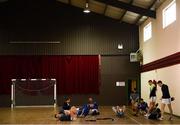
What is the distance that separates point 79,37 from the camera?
2838cm

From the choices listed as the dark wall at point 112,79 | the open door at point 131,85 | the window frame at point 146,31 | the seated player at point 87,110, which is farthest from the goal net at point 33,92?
the seated player at point 87,110

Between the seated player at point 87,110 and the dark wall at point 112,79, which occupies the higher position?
the dark wall at point 112,79

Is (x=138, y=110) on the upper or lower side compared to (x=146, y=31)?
lower

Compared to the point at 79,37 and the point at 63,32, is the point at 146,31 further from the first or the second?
the point at 63,32

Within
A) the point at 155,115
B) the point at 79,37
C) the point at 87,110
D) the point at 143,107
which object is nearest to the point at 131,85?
the point at 79,37

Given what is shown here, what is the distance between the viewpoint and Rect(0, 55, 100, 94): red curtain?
28172 millimetres

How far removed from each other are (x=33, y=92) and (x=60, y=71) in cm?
290

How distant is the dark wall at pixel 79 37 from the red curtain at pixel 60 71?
0.50m

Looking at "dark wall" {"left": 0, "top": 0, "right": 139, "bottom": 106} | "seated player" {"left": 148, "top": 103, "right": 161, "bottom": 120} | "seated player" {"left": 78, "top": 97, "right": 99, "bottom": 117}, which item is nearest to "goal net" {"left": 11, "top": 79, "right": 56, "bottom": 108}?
"dark wall" {"left": 0, "top": 0, "right": 139, "bottom": 106}

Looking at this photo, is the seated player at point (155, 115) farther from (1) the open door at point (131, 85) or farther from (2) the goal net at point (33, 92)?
(2) the goal net at point (33, 92)

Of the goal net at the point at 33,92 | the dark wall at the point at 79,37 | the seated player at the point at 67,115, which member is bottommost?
the seated player at the point at 67,115

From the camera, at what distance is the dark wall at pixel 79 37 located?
92.7ft

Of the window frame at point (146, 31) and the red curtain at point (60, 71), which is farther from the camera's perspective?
the red curtain at point (60, 71)

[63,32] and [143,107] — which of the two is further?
[63,32]
